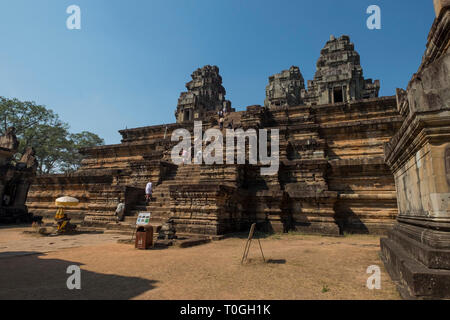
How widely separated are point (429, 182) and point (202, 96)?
145 ft

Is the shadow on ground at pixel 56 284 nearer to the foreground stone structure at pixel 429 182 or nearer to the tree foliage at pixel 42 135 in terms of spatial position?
the foreground stone structure at pixel 429 182

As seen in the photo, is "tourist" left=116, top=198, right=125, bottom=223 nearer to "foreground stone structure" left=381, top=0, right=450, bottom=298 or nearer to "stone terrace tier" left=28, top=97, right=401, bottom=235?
"stone terrace tier" left=28, top=97, right=401, bottom=235

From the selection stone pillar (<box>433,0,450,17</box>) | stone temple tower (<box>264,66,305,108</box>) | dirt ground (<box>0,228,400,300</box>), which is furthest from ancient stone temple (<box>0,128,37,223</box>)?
stone temple tower (<box>264,66,305,108</box>)

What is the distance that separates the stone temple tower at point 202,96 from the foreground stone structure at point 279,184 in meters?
21.4

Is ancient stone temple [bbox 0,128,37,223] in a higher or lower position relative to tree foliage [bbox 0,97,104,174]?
lower

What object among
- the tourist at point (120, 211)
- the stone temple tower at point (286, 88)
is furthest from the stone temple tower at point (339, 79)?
the tourist at point (120, 211)

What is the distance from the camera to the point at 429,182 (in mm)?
3469

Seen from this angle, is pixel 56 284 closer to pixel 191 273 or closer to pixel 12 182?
pixel 191 273

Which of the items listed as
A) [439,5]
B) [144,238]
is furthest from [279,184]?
[439,5]

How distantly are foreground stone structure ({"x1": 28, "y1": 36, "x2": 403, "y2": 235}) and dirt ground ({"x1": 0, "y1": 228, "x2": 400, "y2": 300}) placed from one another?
3.42 meters

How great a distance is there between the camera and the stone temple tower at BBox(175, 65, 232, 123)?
137ft
